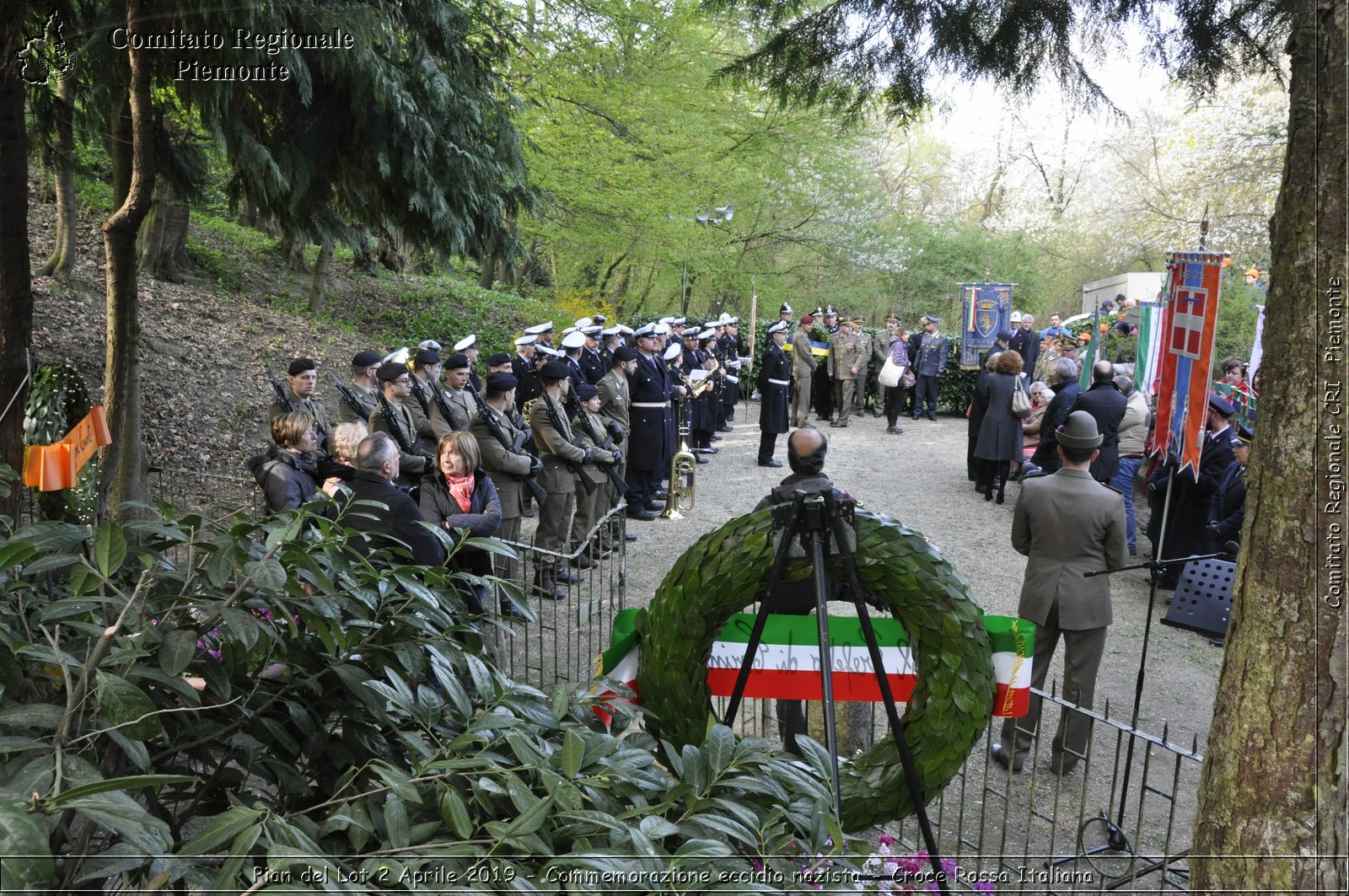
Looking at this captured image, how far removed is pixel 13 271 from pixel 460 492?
3313 millimetres

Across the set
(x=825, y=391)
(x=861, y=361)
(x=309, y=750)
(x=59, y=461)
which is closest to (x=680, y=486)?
(x=59, y=461)

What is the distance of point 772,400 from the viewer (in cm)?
1405

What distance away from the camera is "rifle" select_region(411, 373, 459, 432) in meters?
8.09

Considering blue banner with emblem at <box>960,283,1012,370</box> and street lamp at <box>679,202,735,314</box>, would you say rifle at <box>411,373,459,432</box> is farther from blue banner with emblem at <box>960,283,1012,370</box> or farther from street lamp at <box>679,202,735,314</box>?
blue banner with emblem at <box>960,283,1012,370</box>

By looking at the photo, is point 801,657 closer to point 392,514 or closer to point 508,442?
point 392,514

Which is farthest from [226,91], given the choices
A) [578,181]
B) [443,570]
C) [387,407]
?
[578,181]

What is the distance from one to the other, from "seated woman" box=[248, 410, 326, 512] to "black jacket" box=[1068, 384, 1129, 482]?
7.40m

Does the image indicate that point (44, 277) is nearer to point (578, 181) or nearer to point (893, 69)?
point (578, 181)

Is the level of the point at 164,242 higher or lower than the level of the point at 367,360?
higher

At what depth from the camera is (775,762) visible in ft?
5.72

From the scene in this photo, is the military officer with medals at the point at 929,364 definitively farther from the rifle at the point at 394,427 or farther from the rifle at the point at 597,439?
the rifle at the point at 394,427

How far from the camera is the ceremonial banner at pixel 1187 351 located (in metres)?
5.91

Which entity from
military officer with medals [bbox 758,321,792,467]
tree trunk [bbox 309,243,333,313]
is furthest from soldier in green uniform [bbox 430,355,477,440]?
tree trunk [bbox 309,243,333,313]

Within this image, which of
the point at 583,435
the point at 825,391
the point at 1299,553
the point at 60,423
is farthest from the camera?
the point at 825,391
